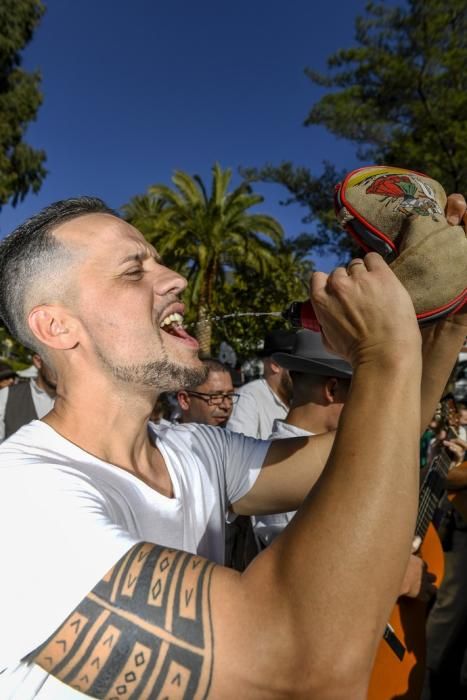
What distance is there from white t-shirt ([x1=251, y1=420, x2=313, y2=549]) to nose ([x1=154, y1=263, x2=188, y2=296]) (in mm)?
1185

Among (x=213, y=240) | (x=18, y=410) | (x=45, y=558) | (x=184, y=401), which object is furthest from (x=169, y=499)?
(x=213, y=240)

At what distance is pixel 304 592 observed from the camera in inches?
38.1

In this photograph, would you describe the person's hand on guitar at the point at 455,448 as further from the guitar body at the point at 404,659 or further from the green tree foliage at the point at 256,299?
the green tree foliage at the point at 256,299

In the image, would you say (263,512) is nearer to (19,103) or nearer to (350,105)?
(350,105)

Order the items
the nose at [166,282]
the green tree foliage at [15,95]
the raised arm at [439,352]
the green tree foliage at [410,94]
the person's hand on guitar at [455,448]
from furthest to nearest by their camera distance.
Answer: the green tree foliage at [15,95] → the green tree foliage at [410,94] → the person's hand on guitar at [455,448] → the nose at [166,282] → the raised arm at [439,352]

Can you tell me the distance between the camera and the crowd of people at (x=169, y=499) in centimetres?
99

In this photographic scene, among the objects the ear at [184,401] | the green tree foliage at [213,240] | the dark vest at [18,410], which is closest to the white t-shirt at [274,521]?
the ear at [184,401]

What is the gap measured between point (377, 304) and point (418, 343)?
0.39ft

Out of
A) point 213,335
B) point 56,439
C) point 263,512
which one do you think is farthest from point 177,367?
point 213,335

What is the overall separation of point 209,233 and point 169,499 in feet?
65.9

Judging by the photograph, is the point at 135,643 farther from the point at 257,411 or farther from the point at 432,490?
the point at 257,411

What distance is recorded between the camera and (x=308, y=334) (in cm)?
353

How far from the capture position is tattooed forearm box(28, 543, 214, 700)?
1.06m

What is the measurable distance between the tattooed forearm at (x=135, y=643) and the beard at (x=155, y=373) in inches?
33.8
